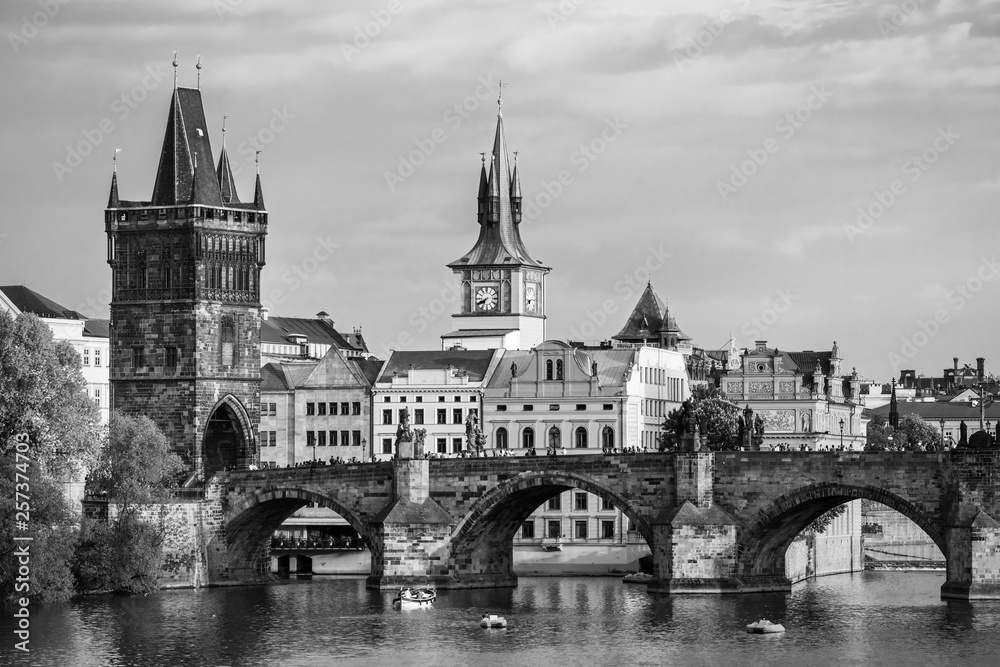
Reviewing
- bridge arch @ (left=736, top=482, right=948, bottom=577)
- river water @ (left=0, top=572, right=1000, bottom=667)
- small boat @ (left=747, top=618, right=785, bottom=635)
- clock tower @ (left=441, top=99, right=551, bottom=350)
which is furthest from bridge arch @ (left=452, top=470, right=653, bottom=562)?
clock tower @ (left=441, top=99, right=551, bottom=350)

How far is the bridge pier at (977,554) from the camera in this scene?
103875 mm

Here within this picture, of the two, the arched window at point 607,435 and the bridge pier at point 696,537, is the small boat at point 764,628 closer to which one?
the bridge pier at point 696,537

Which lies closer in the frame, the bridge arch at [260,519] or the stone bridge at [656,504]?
the stone bridge at [656,504]

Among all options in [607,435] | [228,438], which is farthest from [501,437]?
[228,438]

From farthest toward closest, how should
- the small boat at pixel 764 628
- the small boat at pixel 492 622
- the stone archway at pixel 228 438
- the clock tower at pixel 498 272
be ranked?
the clock tower at pixel 498 272 → the stone archway at pixel 228 438 → the small boat at pixel 492 622 → the small boat at pixel 764 628

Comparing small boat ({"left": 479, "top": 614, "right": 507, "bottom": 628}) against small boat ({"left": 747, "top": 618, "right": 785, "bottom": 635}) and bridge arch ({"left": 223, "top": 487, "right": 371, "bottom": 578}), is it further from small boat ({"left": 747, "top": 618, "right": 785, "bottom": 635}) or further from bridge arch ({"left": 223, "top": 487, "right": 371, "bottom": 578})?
bridge arch ({"left": 223, "top": 487, "right": 371, "bottom": 578})

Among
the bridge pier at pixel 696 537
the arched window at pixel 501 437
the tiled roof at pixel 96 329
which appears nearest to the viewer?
the bridge pier at pixel 696 537

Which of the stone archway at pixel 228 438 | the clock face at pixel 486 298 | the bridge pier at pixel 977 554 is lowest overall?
the bridge pier at pixel 977 554

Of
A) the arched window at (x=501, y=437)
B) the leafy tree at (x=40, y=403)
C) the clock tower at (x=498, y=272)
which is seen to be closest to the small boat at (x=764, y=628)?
the leafy tree at (x=40, y=403)

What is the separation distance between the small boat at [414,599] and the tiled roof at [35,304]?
110ft

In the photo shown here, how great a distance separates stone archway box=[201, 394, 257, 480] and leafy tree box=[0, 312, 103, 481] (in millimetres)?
22424

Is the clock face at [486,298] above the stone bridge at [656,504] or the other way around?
above

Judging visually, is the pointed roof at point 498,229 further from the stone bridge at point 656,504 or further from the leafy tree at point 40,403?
the leafy tree at point 40,403

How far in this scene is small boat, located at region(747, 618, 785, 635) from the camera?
325 feet
